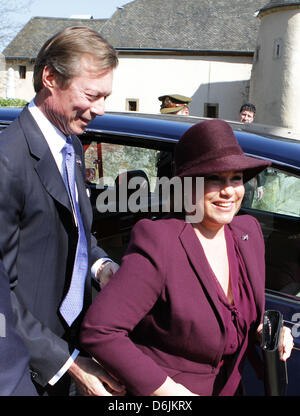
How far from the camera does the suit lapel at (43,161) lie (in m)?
1.73

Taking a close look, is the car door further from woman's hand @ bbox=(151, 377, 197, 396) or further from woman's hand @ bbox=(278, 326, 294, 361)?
woman's hand @ bbox=(151, 377, 197, 396)

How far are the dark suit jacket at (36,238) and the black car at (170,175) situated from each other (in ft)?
3.13

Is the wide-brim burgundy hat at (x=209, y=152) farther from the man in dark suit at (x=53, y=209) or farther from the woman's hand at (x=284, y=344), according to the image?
the woman's hand at (x=284, y=344)

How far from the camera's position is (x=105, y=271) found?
2.15 metres

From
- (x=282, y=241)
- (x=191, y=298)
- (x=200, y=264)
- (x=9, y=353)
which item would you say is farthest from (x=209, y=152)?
(x=282, y=241)

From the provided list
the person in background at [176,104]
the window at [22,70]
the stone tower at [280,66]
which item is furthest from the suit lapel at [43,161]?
the window at [22,70]

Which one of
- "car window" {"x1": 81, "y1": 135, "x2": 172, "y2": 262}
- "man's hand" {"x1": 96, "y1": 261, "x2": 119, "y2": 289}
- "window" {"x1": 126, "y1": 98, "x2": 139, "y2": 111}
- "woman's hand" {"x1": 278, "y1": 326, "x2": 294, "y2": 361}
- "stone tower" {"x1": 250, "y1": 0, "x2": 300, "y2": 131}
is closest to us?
"woman's hand" {"x1": 278, "y1": 326, "x2": 294, "y2": 361}

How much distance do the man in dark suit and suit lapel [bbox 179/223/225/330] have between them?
1.33 ft

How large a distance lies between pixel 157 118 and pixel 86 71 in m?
1.26

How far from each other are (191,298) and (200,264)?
119 millimetres

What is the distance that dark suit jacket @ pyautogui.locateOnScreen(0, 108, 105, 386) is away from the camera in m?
1.62

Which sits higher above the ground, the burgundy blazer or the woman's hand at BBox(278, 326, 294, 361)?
the burgundy blazer

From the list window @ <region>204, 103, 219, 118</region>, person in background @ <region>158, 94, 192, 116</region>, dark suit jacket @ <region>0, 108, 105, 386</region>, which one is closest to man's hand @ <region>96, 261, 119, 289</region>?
dark suit jacket @ <region>0, 108, 105, 386</region>
